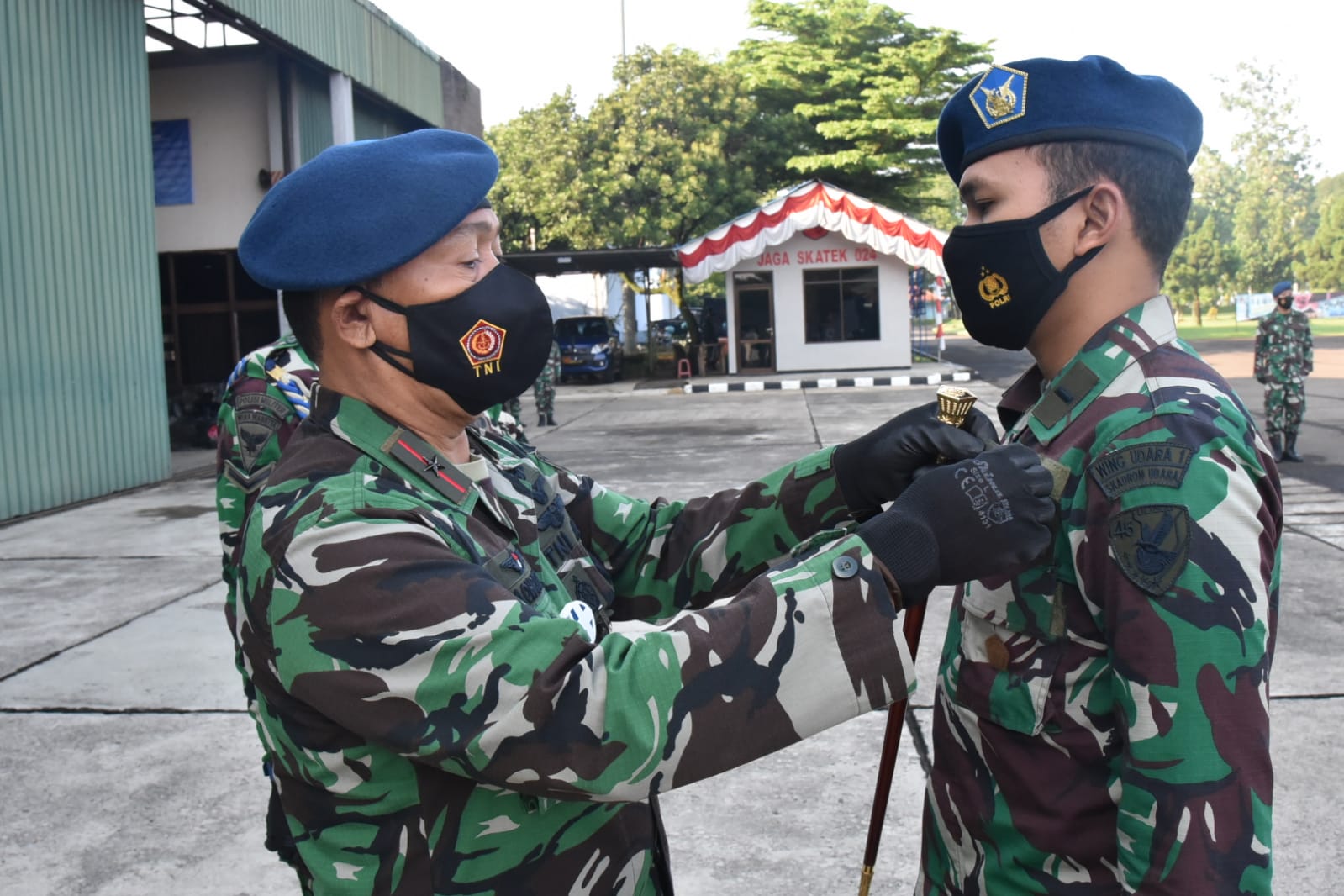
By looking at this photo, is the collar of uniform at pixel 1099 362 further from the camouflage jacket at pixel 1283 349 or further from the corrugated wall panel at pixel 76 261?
the camouflage jacket at pixel 1283 349

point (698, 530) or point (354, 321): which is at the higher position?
point (354, 321)

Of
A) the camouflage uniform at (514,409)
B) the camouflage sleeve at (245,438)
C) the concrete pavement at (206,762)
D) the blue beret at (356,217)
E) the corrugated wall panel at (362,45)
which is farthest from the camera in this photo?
the corrugated wall panel at (362,45)

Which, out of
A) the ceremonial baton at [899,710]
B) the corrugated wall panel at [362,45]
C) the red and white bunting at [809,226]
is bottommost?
the ceremonial baton at [899,710]

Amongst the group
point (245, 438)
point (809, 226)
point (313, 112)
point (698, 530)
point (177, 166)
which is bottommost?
point (698, 530)

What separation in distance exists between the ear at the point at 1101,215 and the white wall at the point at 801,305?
22.4 metres

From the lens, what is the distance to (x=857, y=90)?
31312mm

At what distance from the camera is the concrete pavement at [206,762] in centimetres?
309

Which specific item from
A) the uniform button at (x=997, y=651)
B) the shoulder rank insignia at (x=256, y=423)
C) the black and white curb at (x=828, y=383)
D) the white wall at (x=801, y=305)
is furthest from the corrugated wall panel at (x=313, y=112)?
the uniform button at (x=997, y=651)

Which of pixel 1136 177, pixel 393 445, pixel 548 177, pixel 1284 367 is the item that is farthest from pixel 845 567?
pixel 548 177

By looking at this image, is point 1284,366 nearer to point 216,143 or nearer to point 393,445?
point 393,445

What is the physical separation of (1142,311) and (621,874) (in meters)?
1.04

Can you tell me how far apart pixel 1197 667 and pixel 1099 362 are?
42 cm

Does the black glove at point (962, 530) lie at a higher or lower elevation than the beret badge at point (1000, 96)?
lower

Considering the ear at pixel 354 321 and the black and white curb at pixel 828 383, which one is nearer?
the ear at pixel 354 321
